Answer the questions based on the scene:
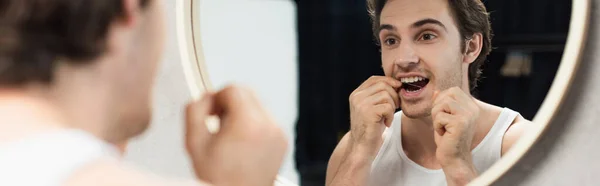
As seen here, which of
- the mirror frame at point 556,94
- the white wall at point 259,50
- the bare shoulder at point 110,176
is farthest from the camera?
the white wall at point 259,50

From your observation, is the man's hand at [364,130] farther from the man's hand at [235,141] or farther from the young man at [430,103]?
the man's hand at [235,141]

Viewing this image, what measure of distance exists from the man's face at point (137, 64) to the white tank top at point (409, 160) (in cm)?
32

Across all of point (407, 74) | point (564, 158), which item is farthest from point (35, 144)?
point (564, 158)

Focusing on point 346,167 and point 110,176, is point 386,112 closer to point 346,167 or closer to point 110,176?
point 346,167

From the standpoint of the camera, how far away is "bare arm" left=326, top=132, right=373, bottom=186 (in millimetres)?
695

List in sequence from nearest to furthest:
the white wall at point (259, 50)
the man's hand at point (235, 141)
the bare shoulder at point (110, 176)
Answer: the bare shoulder at point (110, 176) < the man's hand at point (235, 141) < the white wall at point (259, 50)

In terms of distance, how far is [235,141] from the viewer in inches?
17.9

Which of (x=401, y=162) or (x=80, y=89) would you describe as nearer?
(x=80, y=89)

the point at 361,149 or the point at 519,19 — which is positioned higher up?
the point at 519,19

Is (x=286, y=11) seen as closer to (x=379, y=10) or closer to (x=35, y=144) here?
(x=379, y=10)

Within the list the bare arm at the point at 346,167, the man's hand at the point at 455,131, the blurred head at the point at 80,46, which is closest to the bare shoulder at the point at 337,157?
the bare arm at the point at 346,167

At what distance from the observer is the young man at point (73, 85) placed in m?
0.34

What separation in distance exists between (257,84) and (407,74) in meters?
0.18

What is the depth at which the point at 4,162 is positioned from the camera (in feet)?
1.12
